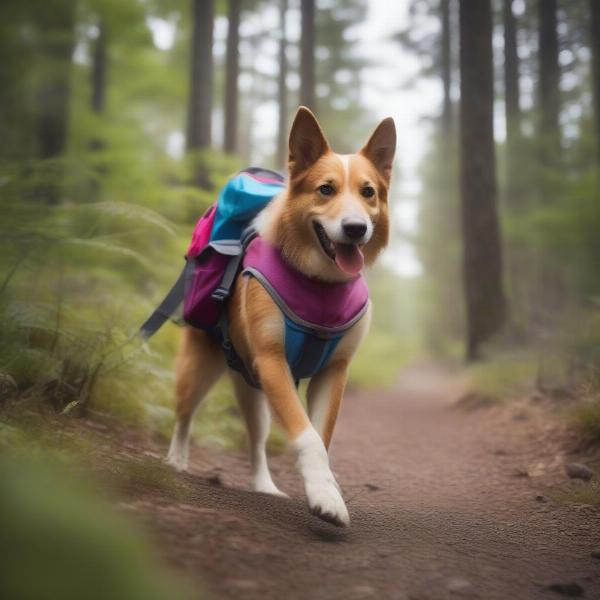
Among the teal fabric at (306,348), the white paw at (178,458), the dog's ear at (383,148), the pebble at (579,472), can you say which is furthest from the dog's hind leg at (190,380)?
the pebble at (579,472)

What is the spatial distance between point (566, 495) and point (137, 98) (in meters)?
17.4

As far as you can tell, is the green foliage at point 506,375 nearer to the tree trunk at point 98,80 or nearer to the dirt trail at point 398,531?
the dirt trail at point 398,531

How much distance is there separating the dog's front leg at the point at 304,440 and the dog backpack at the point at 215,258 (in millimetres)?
673

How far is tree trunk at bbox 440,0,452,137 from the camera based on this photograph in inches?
700

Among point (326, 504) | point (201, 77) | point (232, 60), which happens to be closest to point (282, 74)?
point (232, 60)

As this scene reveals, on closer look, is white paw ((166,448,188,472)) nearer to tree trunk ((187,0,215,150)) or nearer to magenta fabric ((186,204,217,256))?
magenta fabric ((186,204,217,256))

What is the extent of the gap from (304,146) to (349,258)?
78 centimetres

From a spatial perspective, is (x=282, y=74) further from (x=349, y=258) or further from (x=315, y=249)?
(x=349, y=258)

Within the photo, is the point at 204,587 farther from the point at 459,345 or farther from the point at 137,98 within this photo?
the point at 459,345

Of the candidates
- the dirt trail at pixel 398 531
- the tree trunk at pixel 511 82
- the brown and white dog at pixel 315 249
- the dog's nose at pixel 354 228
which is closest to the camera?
the dirt trail at pixel 398 531

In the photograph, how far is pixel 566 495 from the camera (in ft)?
11.0

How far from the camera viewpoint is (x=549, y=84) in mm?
13766

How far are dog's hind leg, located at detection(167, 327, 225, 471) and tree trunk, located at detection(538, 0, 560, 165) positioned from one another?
12.5 metres

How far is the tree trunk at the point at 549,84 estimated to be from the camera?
1335 cm
